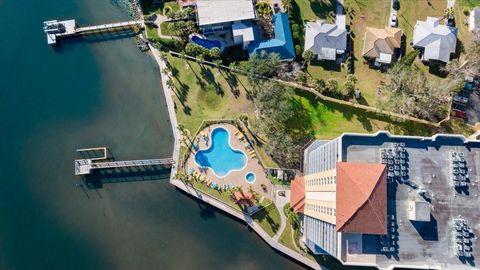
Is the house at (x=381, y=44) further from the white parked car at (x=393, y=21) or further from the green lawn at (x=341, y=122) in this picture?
the green lawn at (x=341, y=122)

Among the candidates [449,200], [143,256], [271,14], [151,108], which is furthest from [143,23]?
[449,200]

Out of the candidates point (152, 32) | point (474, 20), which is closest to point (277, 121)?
point (152, 32)

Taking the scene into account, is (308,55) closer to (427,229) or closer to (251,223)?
(251,223)

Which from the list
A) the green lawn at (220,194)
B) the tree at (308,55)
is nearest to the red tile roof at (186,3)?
the tree at (308,55)

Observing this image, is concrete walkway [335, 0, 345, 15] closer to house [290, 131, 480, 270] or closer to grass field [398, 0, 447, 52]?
grass field [398, 0, 447, 52]

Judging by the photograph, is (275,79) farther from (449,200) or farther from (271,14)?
(449,200)

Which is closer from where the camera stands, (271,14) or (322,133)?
(322,133)
